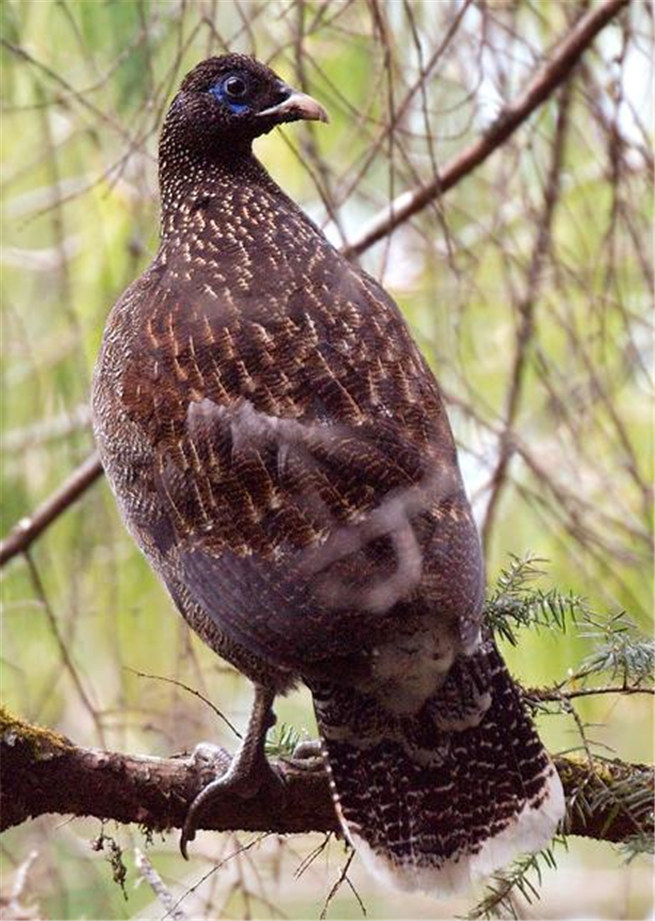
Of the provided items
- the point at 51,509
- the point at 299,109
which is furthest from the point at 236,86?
the point at 51,509

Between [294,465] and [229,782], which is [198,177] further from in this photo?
[229,782]

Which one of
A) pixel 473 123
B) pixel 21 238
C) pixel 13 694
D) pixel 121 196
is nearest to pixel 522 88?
pixel 473 123

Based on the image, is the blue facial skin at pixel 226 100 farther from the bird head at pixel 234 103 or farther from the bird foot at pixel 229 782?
the bird foot at pixel 229 782

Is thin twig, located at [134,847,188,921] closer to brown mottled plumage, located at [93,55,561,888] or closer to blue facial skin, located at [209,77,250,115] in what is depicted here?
brown mottled plumage, located at [93,55,561,888]

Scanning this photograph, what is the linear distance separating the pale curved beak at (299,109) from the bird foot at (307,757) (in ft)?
4.48

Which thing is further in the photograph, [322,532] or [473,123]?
[473,123]

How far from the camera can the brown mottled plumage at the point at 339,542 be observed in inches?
106

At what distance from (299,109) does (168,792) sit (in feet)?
5.15

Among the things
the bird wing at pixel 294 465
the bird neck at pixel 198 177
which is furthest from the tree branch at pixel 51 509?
the bird wing at pixel 294 465

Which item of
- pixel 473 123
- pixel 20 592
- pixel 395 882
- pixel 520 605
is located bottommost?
pixel 395 882

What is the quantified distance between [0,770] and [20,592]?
1.62m

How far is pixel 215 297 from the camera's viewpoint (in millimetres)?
3221

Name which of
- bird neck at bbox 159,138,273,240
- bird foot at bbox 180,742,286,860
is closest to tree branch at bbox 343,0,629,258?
bird neck at bbox 159,138,273,240

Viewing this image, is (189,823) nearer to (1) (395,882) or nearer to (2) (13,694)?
(1) (395,882)
